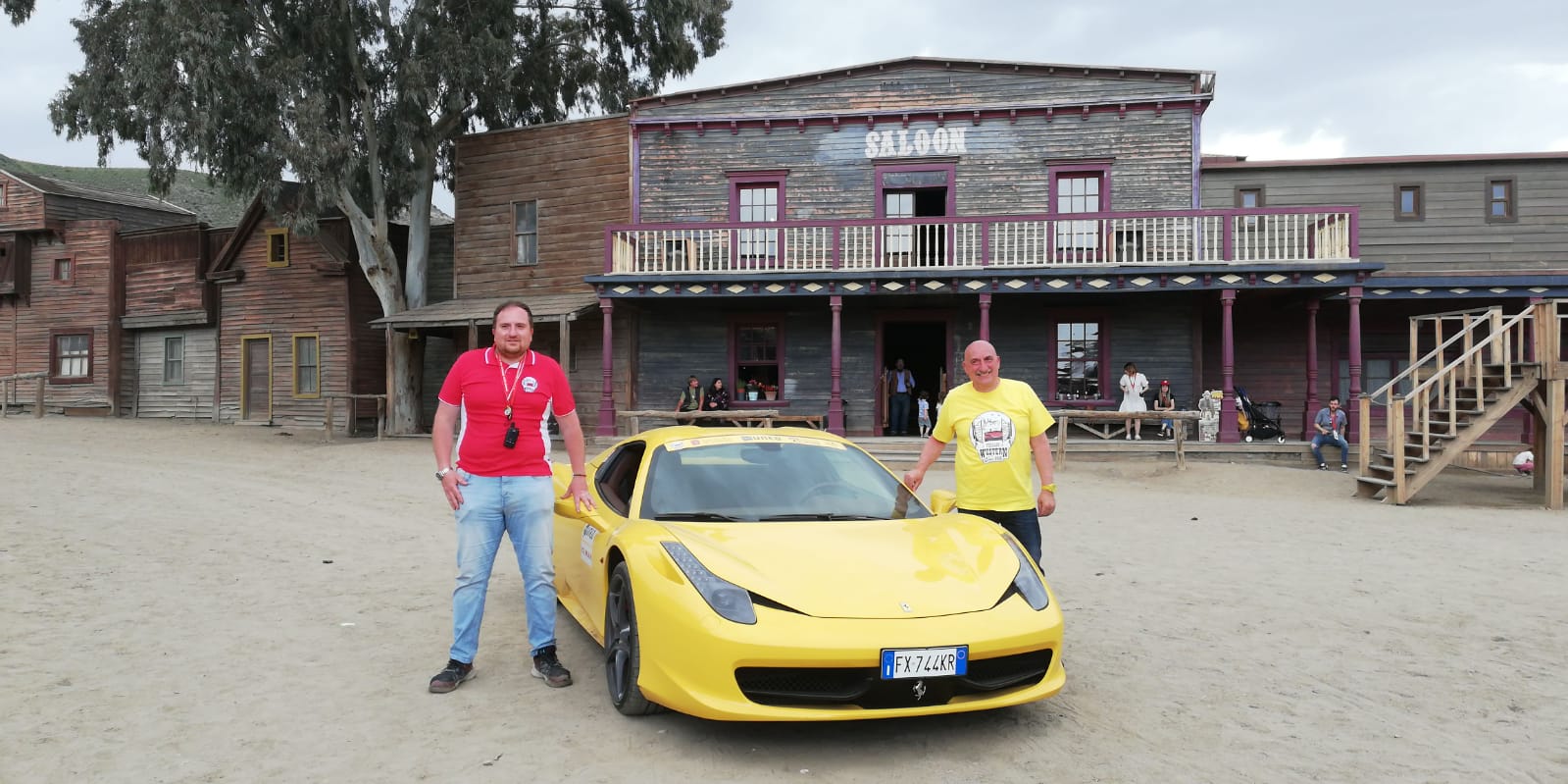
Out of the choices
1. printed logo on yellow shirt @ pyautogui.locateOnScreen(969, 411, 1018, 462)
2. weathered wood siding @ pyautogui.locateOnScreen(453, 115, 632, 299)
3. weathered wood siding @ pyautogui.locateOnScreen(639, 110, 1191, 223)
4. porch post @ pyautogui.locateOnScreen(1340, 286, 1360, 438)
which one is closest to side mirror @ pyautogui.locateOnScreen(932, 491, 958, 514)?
printed logo on yellow shirt @ pyautogui.locateOnScreen(969, 411, 1018, 462)

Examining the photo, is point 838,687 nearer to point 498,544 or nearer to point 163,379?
point 498,544

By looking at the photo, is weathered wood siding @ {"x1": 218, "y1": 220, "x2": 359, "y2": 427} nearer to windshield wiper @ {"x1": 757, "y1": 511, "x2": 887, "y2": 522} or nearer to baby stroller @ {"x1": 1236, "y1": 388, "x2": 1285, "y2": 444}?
baby stroller @ {"x1": 1236, "y1": 388, "x2": 1285, "y2": 444}

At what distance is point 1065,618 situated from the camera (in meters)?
5.98

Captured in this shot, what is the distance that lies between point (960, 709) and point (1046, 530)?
6328mm

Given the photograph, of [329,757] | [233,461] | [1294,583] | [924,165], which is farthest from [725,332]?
[329,757]

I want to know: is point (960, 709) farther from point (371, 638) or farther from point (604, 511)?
point (371, 638)

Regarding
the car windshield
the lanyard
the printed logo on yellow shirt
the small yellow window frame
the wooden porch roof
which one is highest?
the wooden porch roof

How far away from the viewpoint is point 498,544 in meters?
4.49

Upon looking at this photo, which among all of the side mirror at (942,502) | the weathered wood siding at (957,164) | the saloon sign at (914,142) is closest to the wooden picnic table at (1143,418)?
the weathered wood siding at (957,164)

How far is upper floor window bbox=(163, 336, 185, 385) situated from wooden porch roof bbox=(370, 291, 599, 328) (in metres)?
9.17

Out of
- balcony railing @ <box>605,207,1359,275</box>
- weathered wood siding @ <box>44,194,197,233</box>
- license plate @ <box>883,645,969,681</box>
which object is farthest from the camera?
weathered wood siding @ <box>44,194,197,233</box>

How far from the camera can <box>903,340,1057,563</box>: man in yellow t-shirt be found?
525 cm

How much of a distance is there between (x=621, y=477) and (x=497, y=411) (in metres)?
0.82

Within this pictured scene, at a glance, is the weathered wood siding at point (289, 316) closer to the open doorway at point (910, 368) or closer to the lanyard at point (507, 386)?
the open doorway at point (910, 368)
